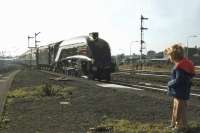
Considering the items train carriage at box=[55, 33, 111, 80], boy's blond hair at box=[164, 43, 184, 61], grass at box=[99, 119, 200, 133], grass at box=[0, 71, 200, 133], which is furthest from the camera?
train carriage at box=[55, 33, 111, 80]

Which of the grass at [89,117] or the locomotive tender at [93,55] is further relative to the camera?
the locomotive tender at [93,55]

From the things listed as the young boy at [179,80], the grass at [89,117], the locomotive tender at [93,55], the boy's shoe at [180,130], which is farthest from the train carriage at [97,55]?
the boy's shoe at [180,130]

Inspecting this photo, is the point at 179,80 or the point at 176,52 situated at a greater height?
the point at 176,52

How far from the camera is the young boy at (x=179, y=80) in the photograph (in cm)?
870

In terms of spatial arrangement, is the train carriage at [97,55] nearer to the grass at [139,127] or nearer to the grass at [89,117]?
the grass at [89,117]

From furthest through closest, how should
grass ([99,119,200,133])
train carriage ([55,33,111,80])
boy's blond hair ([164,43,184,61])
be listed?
train carriage ([55,33,111,80]) < grass ([99,119,200,133]) < boy's blond hair ([164,43,184,61])

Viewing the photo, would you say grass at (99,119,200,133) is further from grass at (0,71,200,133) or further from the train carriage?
the train carriage

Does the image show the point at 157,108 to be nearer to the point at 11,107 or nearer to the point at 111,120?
the point at 111,120

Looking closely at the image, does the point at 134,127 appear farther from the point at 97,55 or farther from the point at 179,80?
the point at 97,55

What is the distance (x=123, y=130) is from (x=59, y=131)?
4.17 feet

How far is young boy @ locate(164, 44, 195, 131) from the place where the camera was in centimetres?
870

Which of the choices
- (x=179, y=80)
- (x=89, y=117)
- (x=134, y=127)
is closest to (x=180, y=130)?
(x=179, y=80)

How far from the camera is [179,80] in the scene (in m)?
8.79

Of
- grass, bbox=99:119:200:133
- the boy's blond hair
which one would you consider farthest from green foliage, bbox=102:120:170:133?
the boy's blond hair
